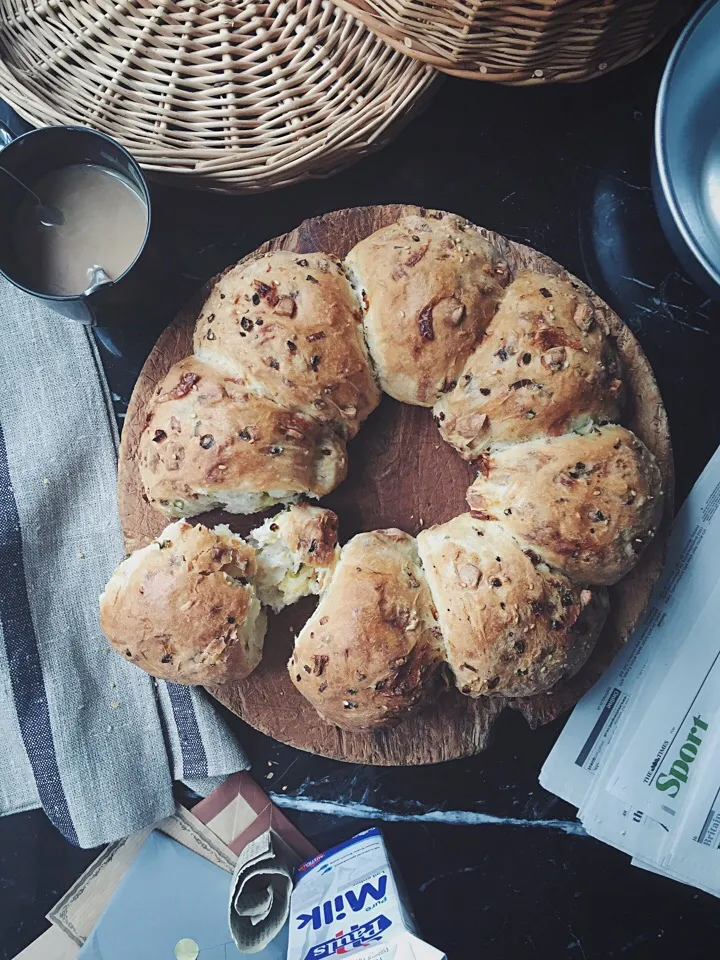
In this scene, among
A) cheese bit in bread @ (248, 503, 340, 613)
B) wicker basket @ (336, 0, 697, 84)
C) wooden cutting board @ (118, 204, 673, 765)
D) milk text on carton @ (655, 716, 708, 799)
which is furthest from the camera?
milk text on carton @ (655, 716, 708, 799)

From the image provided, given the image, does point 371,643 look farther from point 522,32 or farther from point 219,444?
point 522,32

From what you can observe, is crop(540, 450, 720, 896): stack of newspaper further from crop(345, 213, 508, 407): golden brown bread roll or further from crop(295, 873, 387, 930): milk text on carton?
crop(345, 213, 508, 407): golden brown bread roll

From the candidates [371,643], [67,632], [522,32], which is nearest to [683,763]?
[371,643]

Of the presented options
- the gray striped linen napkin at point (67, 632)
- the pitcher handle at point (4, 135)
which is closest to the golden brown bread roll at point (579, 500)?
the gray striped linen napkin at point (67, 632)

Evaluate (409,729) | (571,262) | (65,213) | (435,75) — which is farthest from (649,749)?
(65,213)

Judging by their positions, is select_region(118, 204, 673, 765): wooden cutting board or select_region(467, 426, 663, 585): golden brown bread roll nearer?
select_region(467, 426, 663, 585): golden brown bread roll

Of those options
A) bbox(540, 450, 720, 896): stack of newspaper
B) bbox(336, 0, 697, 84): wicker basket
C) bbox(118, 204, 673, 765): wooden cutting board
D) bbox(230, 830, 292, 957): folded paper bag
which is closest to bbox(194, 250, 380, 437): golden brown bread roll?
bbox(118, 204, 673, 765): wooden cutting board
